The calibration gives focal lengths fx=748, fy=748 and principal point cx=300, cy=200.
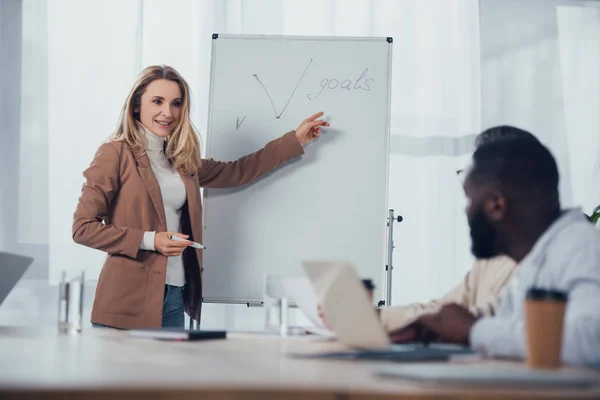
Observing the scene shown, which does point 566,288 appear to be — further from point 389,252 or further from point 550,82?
point 550,82

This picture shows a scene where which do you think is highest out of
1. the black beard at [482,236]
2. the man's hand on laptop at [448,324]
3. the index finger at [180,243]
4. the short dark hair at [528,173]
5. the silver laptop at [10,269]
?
the short dark hair at [528,173]

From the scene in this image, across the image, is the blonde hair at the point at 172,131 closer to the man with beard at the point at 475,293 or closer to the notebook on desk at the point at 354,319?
the man with beard at the point at 475,293

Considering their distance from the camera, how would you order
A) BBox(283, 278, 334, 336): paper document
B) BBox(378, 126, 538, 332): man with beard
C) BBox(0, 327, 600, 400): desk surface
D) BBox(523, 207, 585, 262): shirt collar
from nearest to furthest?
1. BBox(0, 327, 600, 400): desk surface
2. BBox(523, 207, 585, 262): shirt collar
3. BBox(283, 278, 334, 336): paper document
4. BBox(378, 126, 538, 332): man with beard

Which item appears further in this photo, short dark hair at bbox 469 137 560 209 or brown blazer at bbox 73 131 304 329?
brown blazer at bbox 73 131 304 329

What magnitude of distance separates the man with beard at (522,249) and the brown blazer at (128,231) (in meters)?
1.43

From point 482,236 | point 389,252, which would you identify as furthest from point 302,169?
point 482,236

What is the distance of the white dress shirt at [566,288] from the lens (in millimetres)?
1140

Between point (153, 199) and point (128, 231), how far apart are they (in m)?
0.17

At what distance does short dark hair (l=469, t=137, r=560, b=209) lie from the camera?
1.40 meters

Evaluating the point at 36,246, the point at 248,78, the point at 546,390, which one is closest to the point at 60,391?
the point at 546,390

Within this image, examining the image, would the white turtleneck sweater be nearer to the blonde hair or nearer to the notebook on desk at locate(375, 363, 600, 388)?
the blonde hair

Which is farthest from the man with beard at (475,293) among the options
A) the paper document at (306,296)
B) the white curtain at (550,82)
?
the white curtain at (550,82)

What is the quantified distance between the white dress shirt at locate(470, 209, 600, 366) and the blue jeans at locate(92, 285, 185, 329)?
1.66 meters

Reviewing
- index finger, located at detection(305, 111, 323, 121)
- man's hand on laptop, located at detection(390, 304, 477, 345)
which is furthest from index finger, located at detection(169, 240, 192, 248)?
man's hand on laptop, located at detection(390, 304, 477, 345)
